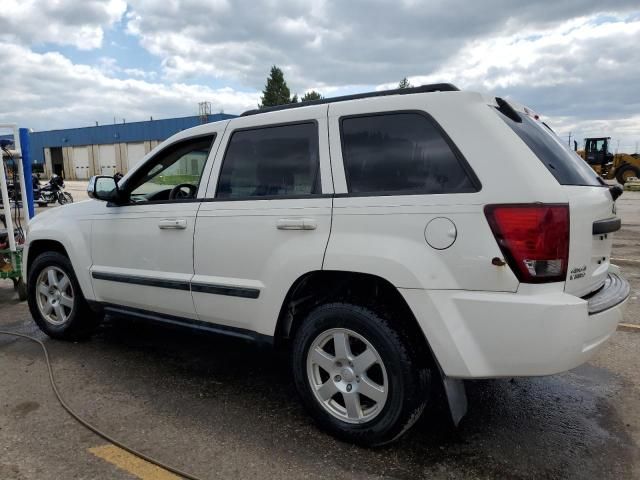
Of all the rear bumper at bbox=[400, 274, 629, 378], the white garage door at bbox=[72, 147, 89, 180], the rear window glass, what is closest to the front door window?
the rear bumper at bbox=[400, 274, 629, 378]

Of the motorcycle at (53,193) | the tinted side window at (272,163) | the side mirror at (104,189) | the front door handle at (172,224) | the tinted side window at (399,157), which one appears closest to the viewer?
the tinted side window at (399,157)

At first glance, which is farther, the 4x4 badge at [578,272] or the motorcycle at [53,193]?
the motorcycle at [53,193]

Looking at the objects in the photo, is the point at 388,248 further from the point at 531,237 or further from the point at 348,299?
the point at 531,237

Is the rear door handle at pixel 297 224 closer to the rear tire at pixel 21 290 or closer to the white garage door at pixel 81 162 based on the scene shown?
the rear tire at pixel 21 290

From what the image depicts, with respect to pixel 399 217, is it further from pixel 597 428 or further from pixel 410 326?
pixel 597 428

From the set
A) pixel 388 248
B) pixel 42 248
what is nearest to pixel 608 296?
pixel 388 248

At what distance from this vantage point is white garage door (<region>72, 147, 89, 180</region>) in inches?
→ 2289

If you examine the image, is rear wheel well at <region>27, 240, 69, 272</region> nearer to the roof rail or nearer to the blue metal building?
the roof rail

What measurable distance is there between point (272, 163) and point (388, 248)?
1.02 meters

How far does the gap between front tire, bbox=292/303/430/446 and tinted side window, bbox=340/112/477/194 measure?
0.69 meters

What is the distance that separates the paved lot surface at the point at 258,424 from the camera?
102 inches

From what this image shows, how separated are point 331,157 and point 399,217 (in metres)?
0.59

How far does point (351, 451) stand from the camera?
8.95 ft

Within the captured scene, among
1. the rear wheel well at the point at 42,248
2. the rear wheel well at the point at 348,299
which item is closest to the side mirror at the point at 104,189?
the rear wheel well at the point at 42,248
